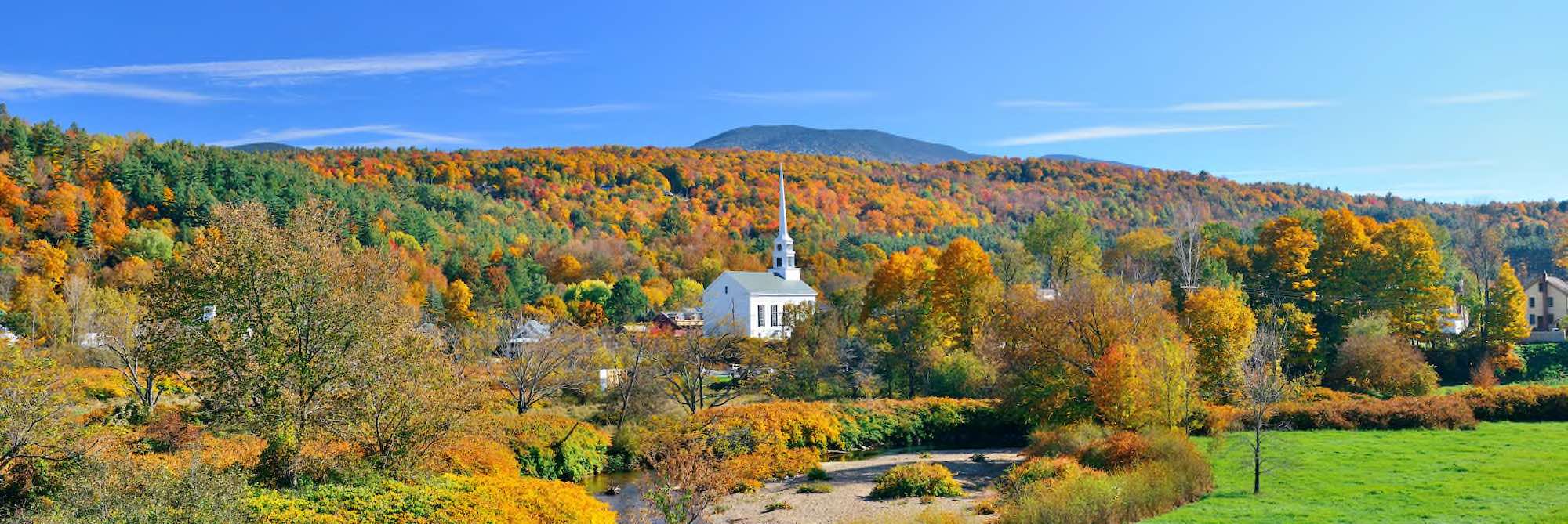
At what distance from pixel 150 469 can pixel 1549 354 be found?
61.3m

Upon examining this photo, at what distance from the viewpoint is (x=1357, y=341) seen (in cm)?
4741

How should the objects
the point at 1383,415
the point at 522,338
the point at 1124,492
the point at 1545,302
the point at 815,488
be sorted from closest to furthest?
the point at 1124,492 < the point at 815,488 < the point at 1383,415 < the point at 522,338 < the point at 1545,302

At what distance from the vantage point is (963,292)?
172 feet

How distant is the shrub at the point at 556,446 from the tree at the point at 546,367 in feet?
16.1

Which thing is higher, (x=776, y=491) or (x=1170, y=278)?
(x=1170, y=278)

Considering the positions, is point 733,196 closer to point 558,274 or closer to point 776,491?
point 558,274

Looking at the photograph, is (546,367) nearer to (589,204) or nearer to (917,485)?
(917,485)

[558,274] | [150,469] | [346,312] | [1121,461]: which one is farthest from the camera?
[558,274]

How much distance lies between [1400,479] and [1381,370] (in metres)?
23.4

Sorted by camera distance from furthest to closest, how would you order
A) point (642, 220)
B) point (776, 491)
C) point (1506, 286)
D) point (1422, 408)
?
point (642, 220) < point (1506, 286) < point (1422, 408) < point (776, 491)

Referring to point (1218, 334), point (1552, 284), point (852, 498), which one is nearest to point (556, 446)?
point (852, 498)

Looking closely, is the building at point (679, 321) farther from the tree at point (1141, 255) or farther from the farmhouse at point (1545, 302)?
the farmhouse at point (1545, 302)

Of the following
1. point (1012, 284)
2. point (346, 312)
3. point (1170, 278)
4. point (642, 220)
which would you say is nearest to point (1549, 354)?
point (1170, 278)

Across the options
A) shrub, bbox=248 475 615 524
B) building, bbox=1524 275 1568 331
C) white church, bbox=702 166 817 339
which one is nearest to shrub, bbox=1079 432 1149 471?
shrub, bbox=248 475 615 524
